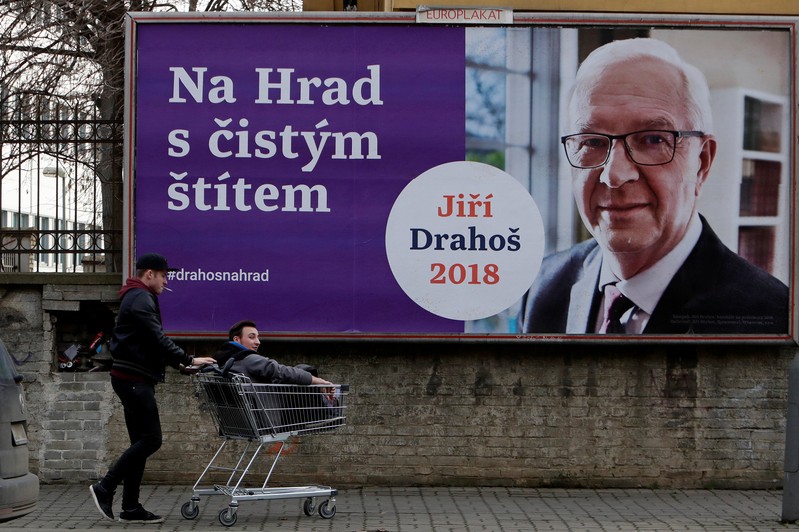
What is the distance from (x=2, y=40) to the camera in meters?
15.6

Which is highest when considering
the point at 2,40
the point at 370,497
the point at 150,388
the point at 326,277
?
the point at 2,40

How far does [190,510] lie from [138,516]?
37cm

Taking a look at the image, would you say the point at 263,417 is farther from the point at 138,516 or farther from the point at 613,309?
the point at 613,309

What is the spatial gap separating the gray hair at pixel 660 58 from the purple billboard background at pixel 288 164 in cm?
109

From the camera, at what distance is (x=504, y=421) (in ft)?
35.6

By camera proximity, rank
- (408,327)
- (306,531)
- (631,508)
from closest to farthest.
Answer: (306,531) < (631,508) < (408,327)

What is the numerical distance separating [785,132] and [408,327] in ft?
12.1

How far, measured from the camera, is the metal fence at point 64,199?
36.0 ft

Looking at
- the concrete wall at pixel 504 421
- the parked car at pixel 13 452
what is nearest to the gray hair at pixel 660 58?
the concrete wall at pixel 504 421

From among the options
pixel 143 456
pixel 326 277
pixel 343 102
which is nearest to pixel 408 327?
pixel 326 277

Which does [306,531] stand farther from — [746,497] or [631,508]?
[746,497]

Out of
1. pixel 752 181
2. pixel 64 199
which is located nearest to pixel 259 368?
pixel 64 199

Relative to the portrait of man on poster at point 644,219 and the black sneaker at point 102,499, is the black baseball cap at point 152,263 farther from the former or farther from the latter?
the portrait of man on poster at point 644,219

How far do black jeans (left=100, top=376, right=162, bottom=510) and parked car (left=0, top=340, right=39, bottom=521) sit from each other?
1219 mm
